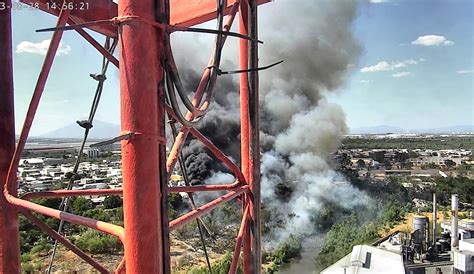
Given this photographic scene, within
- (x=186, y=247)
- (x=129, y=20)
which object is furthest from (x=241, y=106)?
(x=186, y=247)

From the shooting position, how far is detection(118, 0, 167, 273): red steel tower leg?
1.57m

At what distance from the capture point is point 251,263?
2.70 meters

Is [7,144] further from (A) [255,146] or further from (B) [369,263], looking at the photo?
(B) [369,263]

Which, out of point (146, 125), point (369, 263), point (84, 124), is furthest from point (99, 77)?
point (369, 263)

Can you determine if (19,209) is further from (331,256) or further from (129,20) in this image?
(331,256)

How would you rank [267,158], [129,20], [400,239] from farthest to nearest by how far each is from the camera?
1. [267,158]
2. [400,239]
3. [129,20]

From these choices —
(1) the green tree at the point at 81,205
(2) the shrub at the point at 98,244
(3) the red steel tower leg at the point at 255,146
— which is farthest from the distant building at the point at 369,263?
(1) the green tree at the point at 81,205

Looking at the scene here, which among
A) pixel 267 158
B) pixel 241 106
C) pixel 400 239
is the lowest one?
pixel 400 239

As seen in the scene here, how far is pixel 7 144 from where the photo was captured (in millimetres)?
2600

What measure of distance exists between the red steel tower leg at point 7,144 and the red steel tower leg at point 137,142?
1284 mm

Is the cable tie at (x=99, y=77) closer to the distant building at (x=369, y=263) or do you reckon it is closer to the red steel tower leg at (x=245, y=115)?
the red steel tower leg at (x=245, y=115)

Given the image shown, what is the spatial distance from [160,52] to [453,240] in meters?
19.2

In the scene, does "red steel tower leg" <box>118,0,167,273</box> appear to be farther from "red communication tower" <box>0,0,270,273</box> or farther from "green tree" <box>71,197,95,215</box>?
"green tree" <box>71,197,95,215</box>

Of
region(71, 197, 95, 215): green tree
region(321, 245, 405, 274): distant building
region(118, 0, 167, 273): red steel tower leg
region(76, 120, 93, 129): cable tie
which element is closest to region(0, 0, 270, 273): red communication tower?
region(118, 0, 167, 273): red steel tower leg
